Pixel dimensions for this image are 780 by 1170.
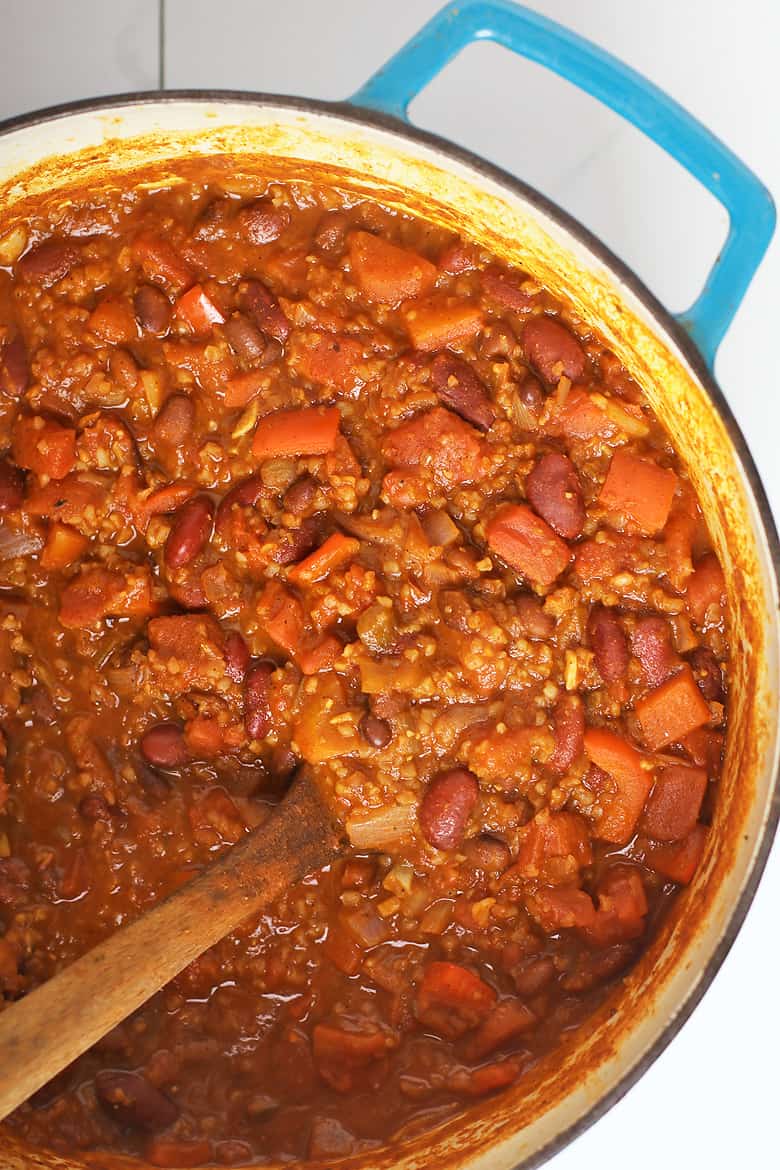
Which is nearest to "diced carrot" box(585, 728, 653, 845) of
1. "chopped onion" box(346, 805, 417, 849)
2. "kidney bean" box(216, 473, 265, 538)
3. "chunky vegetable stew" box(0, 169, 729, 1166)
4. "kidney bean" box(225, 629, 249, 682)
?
"chunky vegetable stew" box(0, 169, 729, 1166)

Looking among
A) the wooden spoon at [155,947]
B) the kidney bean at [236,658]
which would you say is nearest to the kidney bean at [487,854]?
the wooden spoon at [155,947]

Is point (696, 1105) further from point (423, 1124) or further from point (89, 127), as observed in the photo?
point (89, 127)

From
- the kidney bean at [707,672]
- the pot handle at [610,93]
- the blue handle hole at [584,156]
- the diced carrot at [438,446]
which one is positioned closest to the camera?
the pot handle at [610,93]

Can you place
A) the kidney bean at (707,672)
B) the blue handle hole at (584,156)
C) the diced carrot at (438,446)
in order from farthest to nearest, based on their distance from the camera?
the blue handle hole at (584,156) → the kidney bean at (707,672) → the diced carrot at (438,446)

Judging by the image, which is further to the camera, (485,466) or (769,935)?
(769,935)

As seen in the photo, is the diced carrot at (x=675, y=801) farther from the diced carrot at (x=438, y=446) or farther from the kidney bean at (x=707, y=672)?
the diced carrot at (x=438, y=446)

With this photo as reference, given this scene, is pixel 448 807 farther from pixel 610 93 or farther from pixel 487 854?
pixel 610 93

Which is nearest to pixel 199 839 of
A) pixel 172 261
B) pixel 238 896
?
pixel 238 896
